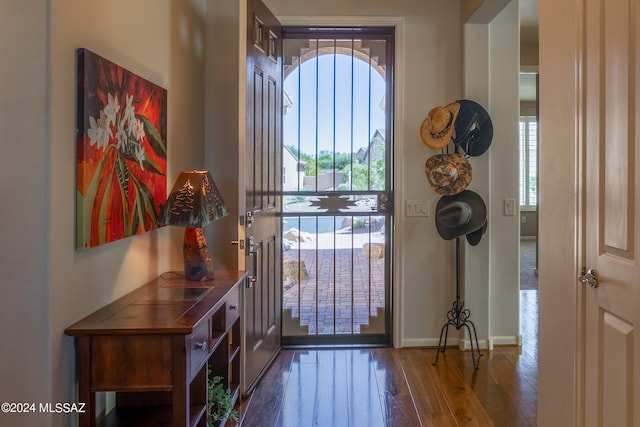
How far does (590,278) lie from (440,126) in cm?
161

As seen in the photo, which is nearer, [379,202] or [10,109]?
[10,109]

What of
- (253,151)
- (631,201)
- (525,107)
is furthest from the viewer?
(525,107)

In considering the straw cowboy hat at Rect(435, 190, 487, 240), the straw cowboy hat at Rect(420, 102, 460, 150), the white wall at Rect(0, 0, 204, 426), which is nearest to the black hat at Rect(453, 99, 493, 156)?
the straw cowboy hat at Rect(420, 102, 460, 150)

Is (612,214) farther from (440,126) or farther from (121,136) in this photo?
(121,136)

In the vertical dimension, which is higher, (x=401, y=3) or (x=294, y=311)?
(x=401, y=3)

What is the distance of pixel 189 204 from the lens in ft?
6.29

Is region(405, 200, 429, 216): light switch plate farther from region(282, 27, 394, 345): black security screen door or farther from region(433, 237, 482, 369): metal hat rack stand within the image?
region(433, 237, 482, 369): metal hat rack stand

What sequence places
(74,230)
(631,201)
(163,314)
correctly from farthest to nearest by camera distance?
(163,314) → (74,230) → (631,201)

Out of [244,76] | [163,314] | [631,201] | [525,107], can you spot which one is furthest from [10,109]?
[525,107]

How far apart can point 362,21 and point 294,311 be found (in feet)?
7.53

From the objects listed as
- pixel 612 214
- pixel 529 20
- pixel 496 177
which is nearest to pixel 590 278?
pixel 612 214

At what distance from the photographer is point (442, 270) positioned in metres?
3.23

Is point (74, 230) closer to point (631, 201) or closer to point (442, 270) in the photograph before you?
point (631, 201)

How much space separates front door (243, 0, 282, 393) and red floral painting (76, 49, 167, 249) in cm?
54
